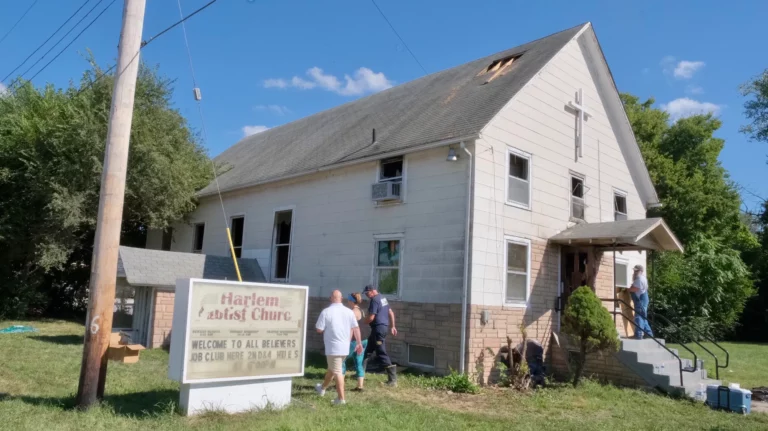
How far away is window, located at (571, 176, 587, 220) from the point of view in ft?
49.5

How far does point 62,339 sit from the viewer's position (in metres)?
14.8

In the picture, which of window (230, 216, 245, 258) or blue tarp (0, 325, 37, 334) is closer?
blue tarp (0, 325, 37, 334)

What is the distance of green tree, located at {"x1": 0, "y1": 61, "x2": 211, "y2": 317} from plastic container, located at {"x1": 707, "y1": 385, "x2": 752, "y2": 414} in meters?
15.8

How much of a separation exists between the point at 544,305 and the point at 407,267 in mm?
3364

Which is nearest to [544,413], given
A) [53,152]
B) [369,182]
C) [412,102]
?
[369,182]

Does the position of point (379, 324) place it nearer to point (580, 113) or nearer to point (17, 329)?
point (580, 113)

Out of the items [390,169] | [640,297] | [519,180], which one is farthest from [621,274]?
[390,169]

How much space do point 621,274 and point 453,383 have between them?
25.2 feet

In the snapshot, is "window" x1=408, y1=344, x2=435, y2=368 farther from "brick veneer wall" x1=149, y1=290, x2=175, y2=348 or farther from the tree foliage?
the tree foliage

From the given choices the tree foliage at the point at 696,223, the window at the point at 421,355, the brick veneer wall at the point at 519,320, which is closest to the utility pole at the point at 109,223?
the window at the point at 421,355

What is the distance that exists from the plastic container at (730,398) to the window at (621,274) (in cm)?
570

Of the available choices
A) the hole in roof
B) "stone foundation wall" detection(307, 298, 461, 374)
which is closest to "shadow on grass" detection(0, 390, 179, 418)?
"stone foundation wall" detection(307, 298, 461, 374)

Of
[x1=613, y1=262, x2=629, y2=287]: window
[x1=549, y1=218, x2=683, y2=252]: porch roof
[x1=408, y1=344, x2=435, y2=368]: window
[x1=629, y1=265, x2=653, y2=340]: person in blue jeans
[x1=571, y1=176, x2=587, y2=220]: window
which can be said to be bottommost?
[x1=408, y1=344, x2=435, y2=368]: window

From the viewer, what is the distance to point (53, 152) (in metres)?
18.2
